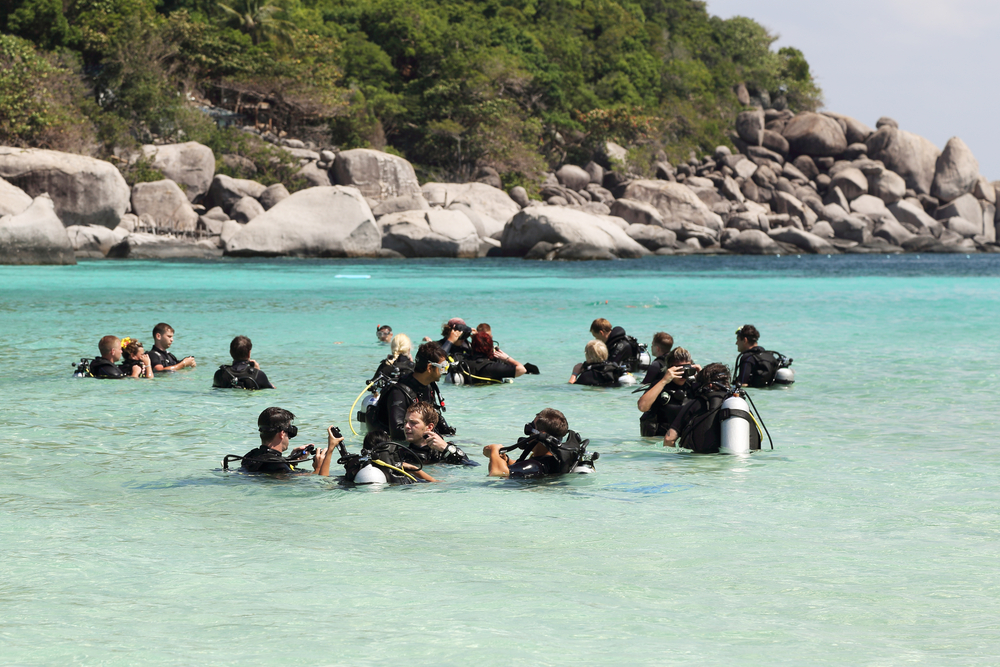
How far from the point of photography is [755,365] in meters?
12.4

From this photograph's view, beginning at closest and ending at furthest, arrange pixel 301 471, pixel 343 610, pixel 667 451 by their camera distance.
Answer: pixel 343 610, pixel 301 471, pixel 667 451

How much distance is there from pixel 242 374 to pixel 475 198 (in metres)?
48.6

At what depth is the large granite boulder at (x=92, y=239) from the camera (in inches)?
1766

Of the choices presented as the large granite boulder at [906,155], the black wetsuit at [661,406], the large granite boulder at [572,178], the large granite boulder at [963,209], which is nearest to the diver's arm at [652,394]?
the black wetsuit at [661,406]

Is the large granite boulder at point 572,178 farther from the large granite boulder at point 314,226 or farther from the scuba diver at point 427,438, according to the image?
the scuba diver at point 427,438

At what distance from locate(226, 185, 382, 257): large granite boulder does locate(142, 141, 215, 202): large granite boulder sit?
23.3 ft

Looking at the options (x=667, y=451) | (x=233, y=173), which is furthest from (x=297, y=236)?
(x=667, y=451)

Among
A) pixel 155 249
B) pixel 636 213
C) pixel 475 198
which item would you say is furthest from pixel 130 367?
pixel 636 213

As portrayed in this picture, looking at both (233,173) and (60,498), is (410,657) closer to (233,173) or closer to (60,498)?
(60,498)

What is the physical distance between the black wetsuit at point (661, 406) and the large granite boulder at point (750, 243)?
58171 mm

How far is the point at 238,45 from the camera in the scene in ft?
192

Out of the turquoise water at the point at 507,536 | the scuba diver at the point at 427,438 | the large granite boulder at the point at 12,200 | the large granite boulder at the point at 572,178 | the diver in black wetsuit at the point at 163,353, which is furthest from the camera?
the large granite boulder at the point at 572,178

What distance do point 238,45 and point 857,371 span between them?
1984 inches

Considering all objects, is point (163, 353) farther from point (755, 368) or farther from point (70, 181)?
point (70, 181)
